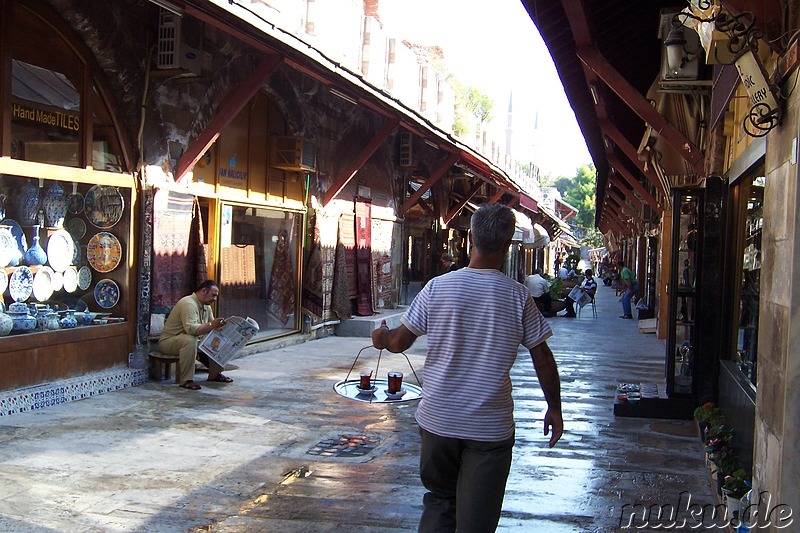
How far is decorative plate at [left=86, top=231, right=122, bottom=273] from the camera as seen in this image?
824 cm

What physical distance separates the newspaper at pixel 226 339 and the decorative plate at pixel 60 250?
161 centimetres

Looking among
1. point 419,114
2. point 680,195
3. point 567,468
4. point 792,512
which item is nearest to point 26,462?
point 567,468

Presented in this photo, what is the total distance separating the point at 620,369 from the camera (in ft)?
35.6

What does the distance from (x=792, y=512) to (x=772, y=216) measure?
4.50 ft

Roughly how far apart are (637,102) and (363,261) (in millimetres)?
7511

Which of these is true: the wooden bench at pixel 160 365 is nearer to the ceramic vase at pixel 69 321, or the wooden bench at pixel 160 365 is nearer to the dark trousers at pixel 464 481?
the ceramic vase at pixel 69 321

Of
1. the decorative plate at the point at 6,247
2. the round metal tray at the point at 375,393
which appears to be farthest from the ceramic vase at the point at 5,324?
the round metal tray at the point at 375,393

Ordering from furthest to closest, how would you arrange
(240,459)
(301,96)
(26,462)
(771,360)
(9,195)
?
(301,96), (9,195), (240,459), (26,462), (771,360)

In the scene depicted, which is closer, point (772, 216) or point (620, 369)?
point (772, 216)

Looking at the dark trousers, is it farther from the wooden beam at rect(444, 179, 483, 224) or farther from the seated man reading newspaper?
the wooden beam at rect(444, 179, 483, 224)

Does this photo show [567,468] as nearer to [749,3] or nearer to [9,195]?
[749,3]

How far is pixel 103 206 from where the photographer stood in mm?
8250

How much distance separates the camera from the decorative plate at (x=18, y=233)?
7.32m

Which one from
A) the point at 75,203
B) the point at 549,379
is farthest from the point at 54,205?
the point at 549,379
